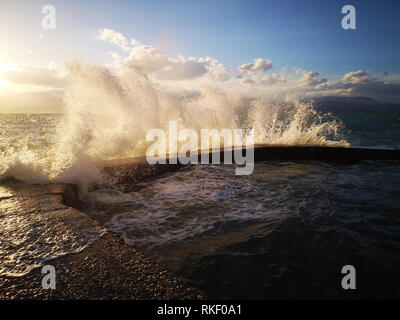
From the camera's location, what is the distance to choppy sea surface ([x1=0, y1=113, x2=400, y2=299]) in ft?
7.48

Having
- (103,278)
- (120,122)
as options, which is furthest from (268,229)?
(120,122)

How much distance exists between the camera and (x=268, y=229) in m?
3.27

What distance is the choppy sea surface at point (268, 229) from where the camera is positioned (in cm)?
228

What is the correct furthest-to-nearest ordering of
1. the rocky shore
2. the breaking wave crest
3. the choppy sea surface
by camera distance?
the breaking wave crest → the choppy sea surface → the rocky shore

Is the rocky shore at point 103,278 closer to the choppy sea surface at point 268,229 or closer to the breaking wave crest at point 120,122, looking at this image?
the choppy sea surface at point 268,229

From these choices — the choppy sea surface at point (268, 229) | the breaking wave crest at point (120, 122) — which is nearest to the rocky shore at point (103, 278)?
the choppy sea surface at point (268, 229)

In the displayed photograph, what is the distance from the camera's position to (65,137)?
5.57 m

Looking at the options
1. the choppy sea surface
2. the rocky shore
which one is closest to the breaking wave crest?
the choppy sea surface

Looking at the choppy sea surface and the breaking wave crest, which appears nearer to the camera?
the choppy sea surface

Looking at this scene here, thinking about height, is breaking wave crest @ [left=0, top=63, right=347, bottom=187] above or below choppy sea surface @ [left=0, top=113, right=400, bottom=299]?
above

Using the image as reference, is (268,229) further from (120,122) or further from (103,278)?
→ (120,122)

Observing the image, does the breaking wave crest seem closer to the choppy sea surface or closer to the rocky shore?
the choppy sea surface
